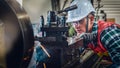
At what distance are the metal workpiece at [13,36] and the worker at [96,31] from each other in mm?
964

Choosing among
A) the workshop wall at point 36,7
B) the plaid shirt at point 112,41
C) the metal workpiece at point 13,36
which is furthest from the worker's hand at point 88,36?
the workshop wall at point 36,7

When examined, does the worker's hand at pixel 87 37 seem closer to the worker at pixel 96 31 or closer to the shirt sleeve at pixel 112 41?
the worker at pixel 96 31

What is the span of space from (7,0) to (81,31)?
1233mm

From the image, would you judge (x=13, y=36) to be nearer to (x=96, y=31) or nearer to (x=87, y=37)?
(x=87, y=37)

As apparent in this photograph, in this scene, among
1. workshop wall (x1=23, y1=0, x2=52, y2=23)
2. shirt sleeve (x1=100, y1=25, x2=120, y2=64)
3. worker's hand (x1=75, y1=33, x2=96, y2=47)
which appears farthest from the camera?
workshop wall (x1=23, y1=0, x2=52, y2=23)

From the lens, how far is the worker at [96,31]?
194cm

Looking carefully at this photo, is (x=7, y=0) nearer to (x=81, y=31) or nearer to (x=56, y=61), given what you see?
(x=56, y=61)

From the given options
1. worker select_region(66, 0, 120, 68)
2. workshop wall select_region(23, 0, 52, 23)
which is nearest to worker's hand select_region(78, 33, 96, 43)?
worker select_region(66, 0, 120, 68)

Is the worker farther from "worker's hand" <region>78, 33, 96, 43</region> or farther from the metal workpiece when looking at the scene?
the metal workpiece

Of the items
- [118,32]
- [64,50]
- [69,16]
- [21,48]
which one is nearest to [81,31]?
[69,16]

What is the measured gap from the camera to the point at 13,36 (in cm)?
111

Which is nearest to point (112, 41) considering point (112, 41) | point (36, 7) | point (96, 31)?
point (112, 41)

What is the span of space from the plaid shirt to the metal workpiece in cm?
99

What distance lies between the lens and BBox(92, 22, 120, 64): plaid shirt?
1898mm
